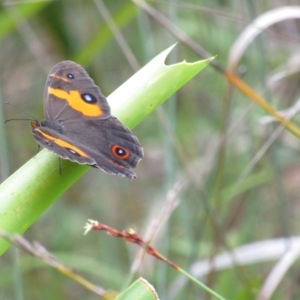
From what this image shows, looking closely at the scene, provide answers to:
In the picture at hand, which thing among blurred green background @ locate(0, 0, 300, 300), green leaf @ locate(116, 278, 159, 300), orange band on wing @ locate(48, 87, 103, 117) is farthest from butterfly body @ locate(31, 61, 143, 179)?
blurred green background @ locate(0, 0, 300, 300)

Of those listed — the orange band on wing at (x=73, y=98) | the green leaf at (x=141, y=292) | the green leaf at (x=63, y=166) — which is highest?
the orange band on wing at (x=73, y=98)

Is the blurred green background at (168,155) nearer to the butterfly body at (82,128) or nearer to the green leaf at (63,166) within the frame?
the butterfly body at (82,128)

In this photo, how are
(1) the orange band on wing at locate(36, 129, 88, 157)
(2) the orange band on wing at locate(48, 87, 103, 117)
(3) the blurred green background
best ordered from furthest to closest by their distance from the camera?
(3) the blurred green background, (2) the orange band on wing at locate(48, 87, 103, 117), (1) the orange band on wing at locate(36, 129, 88, 157)

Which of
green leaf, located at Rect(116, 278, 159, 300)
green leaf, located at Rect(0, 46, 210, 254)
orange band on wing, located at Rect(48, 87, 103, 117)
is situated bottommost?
green leaf, located at Rect(116, 278, 159, 300)

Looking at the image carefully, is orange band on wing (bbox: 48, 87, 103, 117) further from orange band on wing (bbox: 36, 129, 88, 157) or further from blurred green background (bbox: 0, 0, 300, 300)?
blurred green background (bbox: 0, 0, 300, 300)

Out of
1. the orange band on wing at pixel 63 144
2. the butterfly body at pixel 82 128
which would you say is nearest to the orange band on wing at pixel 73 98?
the butterfly body at pixel 82 128

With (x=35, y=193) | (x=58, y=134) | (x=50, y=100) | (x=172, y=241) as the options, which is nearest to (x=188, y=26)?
(x=172, y=241)

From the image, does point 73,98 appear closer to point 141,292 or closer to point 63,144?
point 63,144
